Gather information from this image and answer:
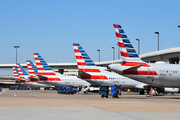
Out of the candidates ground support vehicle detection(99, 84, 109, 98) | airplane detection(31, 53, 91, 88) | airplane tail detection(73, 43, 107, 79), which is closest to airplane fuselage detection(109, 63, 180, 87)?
ground support vehicle detection(99, 84, 109, 98)

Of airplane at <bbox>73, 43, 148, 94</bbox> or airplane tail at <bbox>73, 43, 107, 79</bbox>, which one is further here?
airplane tail at <bbox>73, 43, 107, 79</bbox>

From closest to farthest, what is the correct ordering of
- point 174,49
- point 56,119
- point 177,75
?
1. point 56,119
2. point 177,75
3. point 174,49

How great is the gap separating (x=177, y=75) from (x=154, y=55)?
44.2 metres

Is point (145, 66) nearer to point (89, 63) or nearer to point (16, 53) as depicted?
point (89, 63)

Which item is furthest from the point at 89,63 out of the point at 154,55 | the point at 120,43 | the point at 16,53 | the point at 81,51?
the point at 16,53

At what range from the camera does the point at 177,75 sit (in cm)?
4394

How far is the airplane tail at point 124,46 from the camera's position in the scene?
42406mm

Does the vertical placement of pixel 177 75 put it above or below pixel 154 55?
below

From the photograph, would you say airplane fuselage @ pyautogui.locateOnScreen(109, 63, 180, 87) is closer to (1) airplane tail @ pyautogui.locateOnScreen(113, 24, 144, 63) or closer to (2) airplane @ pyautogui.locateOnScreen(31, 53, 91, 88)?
(1) airplane tail @ pyautogui.locateOnScreen(113, 24, 144, 63)

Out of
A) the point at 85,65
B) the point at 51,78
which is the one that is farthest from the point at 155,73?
the point at 51,78

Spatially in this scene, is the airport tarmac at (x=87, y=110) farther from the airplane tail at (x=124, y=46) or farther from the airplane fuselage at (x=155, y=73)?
the airplane tail at (x=124, y=46)

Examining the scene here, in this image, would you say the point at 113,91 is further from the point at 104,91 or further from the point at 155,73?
the point at 155,73

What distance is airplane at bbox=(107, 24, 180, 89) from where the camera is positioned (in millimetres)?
41062

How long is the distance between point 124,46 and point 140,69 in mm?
4033
